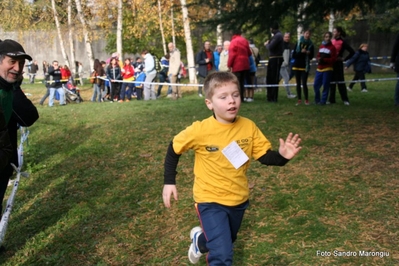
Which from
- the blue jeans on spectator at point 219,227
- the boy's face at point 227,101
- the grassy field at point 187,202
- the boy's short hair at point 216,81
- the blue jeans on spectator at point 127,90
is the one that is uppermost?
the boy's short hair at point 216,81

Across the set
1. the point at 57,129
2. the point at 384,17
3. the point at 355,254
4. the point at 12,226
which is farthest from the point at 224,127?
the point at 384,17

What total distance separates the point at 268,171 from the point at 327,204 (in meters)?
1.34

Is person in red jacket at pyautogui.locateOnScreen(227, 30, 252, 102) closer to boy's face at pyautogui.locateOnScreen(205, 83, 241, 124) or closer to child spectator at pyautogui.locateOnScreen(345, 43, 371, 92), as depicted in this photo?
child spectator at pyautogui.locateOnScreen(345, 43, 371, 92)

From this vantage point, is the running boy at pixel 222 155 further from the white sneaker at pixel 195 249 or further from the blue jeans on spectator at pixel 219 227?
the white sneaker at pixel 195 249

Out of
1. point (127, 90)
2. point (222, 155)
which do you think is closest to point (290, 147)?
point (222, 155)

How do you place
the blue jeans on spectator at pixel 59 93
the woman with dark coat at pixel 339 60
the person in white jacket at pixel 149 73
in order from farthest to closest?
the person in white jacket at pixel 149 73 → the blue jeans on spectator at pixel 59 93 → the woman with dark coat at pixel 339 60

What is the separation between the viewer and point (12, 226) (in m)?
5.04

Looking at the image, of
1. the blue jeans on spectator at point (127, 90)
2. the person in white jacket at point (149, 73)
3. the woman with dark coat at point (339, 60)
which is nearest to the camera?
the woman with dark coat at point (339, 60)

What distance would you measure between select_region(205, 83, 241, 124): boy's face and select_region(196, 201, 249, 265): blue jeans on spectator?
2.36 ft

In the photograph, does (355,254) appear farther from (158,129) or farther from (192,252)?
(158,129)

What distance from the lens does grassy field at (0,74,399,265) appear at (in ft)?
13.4

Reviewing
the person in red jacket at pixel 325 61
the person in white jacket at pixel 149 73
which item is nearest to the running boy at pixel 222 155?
the person in red jacket at pixel 325 61

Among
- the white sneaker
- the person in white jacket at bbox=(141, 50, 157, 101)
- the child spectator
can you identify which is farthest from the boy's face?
the person in white jacket at bbox=(141, 50, 157, 101)

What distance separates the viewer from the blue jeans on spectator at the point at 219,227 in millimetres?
3123
